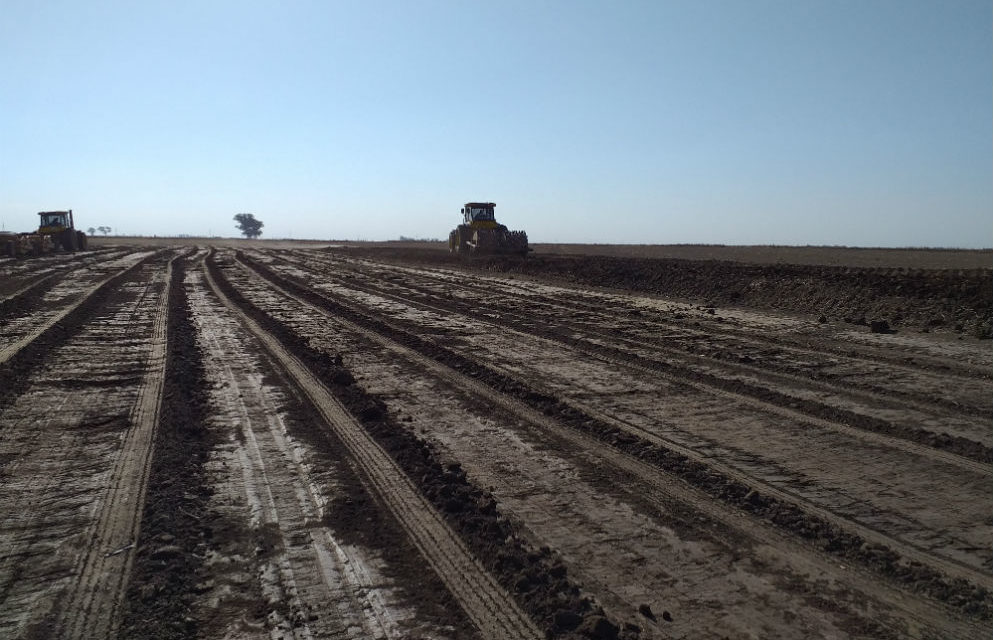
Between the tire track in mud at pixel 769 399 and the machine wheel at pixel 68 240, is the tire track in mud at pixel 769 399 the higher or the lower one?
the lower one

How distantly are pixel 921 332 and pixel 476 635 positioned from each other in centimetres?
1173

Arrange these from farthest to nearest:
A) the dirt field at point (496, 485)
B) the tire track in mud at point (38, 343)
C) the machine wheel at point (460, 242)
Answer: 1. the machine wheel at point (460, 242)
2. the tire track in mud at point (38, 343)
3. the dirt field at point (496, 485)

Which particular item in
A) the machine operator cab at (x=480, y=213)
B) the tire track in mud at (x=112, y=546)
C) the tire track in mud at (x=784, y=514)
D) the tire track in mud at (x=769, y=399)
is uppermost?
the machine operator cab at (x=480, y=213)

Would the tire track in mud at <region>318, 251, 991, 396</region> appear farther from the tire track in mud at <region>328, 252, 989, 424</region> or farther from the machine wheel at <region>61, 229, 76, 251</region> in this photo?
the machine wheel at <region>61, 229, 76, 251</region>

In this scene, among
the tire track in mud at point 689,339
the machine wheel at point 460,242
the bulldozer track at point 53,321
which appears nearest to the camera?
→ the tire track in mud at point 689,339

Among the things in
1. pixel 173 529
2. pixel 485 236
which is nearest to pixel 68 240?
pixel 485 236

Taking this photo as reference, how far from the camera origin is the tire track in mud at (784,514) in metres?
3.80

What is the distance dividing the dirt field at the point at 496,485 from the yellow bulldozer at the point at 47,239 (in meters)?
33.2

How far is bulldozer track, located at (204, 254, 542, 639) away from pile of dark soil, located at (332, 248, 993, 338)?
10313mm

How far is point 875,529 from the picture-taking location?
4570 mm

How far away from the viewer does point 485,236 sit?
35.0m

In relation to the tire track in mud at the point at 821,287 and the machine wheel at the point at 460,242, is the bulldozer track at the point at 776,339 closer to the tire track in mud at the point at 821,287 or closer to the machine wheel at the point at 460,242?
the tire track in mud at the point at 821,287

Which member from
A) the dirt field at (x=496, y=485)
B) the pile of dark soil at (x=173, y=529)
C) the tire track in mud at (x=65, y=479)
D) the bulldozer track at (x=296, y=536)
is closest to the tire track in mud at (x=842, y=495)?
the dirt field at (x=496, y=485)

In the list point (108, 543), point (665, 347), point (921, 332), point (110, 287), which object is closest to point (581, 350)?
point (665, 347)
